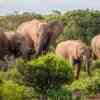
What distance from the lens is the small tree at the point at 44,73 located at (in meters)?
14.3

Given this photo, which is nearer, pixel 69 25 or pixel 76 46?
pixel 76 46

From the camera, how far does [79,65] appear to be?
20.6 m

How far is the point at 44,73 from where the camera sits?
1440cm

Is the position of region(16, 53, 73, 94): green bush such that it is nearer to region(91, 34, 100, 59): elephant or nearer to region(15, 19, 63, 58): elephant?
region(15, 19, 63, 58): elephant

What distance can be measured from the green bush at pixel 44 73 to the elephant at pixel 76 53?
3851 millimetres

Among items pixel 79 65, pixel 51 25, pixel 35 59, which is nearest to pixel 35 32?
pixel 51 25

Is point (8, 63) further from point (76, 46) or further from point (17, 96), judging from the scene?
point (76, 46)

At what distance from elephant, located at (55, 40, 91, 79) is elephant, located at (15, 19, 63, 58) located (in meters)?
2.49

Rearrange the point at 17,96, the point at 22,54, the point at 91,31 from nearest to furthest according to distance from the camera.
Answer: the point at 17,96, the point at 22,54, the point at 91,31

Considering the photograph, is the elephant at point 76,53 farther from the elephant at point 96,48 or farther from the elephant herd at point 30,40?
the elephant herd at point 30,40

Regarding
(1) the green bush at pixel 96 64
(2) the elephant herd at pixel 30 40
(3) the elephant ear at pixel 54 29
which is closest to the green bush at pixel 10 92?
(2) the elephant herd at pixel 30 40

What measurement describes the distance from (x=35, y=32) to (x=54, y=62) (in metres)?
2.12

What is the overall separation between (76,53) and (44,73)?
7111 mm

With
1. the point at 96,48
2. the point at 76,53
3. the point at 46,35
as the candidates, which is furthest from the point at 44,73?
the point at 96,48
